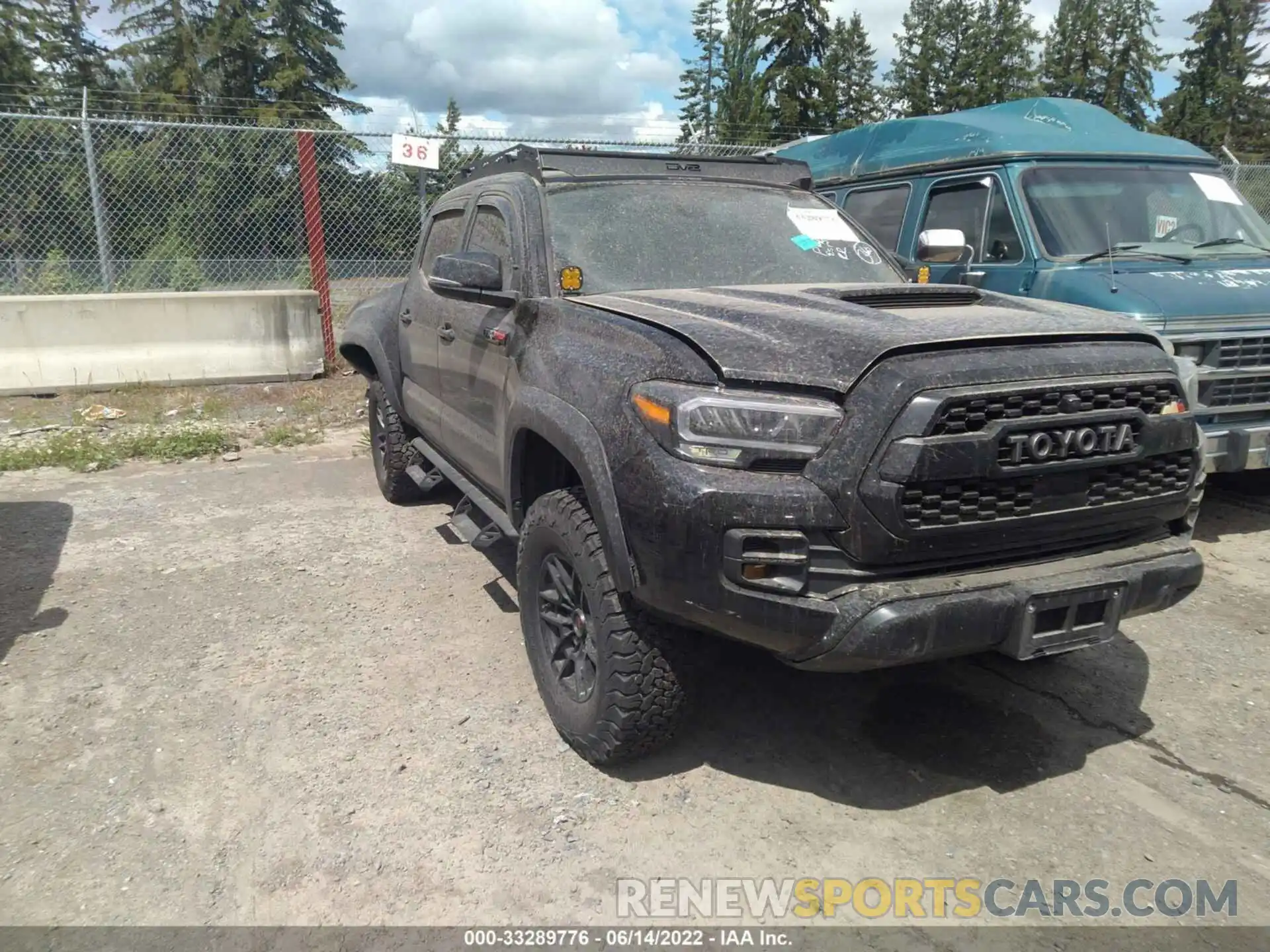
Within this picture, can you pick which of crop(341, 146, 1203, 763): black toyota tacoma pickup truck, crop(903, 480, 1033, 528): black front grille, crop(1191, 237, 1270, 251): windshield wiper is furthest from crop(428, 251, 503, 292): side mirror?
crop(1191, 237, 1270, 251): windshield wiper

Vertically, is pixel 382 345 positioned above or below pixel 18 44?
below

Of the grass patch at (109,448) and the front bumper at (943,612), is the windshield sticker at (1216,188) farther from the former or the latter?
the grass patch at (109,448)

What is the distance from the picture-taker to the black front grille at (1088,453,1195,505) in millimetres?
2684

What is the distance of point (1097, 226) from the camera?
5.84 meters

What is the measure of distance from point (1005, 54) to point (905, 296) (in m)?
44.4

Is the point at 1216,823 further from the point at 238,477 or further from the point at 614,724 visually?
the point at 238,477

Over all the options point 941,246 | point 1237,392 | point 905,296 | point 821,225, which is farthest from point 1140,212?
point 905,296

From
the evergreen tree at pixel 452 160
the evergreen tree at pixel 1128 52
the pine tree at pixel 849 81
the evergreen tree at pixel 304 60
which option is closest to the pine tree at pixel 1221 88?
the evergreen tree at pixel 1128 52

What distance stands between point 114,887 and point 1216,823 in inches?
127

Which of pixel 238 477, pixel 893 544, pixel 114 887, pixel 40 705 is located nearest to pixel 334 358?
pixel 238 477

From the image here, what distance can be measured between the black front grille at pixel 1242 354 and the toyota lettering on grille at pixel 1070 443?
299cm

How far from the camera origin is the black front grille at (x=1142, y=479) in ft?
8.80

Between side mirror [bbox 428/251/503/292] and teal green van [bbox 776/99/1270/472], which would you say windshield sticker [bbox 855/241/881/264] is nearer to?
teal green van [bbox 776/99/1270/472]

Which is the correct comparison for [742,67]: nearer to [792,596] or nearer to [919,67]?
[919,67]
